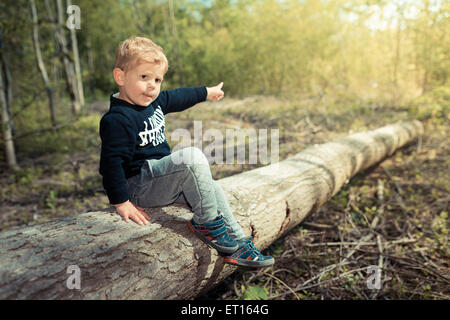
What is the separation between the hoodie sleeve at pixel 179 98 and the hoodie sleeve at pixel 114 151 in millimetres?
440

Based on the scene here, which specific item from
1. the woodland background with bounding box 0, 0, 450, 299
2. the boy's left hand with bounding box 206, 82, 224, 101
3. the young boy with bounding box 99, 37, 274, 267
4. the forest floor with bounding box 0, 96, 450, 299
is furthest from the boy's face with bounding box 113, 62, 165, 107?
the forest floor with bounding box 0, 96, 450, 299

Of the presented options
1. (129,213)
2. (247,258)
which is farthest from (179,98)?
(247,258)

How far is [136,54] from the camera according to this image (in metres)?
1.44

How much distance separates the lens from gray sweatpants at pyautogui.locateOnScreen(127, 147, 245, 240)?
62.5 inches

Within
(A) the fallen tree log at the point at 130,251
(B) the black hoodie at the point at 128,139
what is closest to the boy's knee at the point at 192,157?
(B) the black hoodie at the point at 128,139

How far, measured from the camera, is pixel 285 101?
9047 mm

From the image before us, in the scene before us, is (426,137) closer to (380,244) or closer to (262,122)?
(262,122)

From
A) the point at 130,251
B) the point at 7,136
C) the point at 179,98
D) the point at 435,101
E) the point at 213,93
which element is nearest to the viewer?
the point at 130,251

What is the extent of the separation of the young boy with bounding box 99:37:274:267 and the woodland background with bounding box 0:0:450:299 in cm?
62

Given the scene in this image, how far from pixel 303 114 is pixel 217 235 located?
20.4 ft

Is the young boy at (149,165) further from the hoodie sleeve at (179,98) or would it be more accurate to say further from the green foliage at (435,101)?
the green foliage at (435,101)

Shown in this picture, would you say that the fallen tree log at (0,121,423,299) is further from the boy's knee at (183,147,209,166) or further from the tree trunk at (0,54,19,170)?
the tree trunk at (0,54,19,170)

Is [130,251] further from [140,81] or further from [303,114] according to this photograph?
[303,114]
